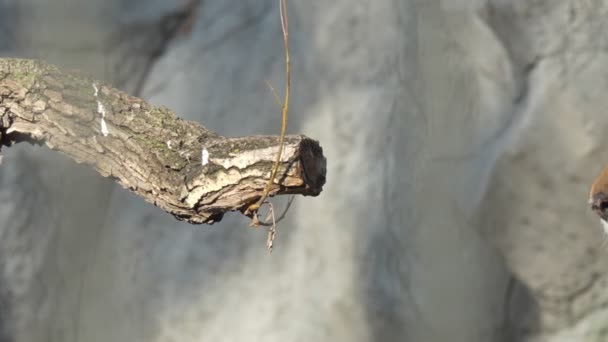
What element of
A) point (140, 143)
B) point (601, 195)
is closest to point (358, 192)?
point (601, 195)

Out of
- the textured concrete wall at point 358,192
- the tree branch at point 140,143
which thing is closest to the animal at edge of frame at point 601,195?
the textured concrete wall at point 358,192

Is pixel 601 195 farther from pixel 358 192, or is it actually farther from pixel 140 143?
pixel 140 143

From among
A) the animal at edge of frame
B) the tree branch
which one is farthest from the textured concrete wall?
the tree branch

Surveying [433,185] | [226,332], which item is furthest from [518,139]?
[226,332]

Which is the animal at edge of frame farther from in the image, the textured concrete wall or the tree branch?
the tree branch

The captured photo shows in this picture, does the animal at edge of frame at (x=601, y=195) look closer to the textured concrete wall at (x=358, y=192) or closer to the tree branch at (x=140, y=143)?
the textured concrete wall at (x=358, y=192)
